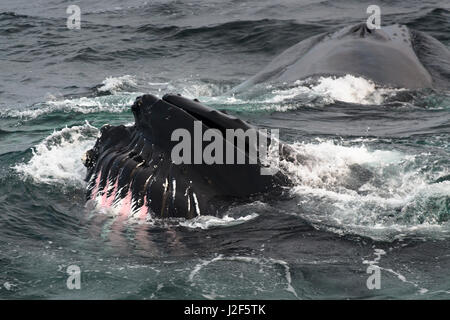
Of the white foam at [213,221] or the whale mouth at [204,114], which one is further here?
the whale mouth at [204,114]

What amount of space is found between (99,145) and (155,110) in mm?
1120

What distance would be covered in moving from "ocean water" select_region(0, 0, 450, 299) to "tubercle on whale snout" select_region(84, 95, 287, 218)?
0.16 metres

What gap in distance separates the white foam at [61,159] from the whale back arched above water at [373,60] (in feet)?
15.9

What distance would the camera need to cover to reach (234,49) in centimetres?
2445

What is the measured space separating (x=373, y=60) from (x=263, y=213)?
7.75 meters

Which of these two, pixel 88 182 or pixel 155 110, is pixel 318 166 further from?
pixel 88 182

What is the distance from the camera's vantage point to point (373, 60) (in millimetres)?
15203

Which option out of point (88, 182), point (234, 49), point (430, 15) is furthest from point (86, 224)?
point (430, 15)

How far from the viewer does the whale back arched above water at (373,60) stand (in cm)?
1492

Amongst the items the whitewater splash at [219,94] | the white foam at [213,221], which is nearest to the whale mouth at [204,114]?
the white foam at [213,221]

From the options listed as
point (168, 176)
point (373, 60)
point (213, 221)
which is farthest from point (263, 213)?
point (373, 60)

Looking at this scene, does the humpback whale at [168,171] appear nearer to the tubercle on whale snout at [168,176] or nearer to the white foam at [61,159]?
the tubercle on whale snout at [168,176]

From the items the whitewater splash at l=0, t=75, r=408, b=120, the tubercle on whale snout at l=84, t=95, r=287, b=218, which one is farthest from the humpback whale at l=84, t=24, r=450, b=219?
the whitewater splash at l=0, t=75, r=408, b=120

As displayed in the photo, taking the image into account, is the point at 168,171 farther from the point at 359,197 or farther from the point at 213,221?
the point at 359,197
